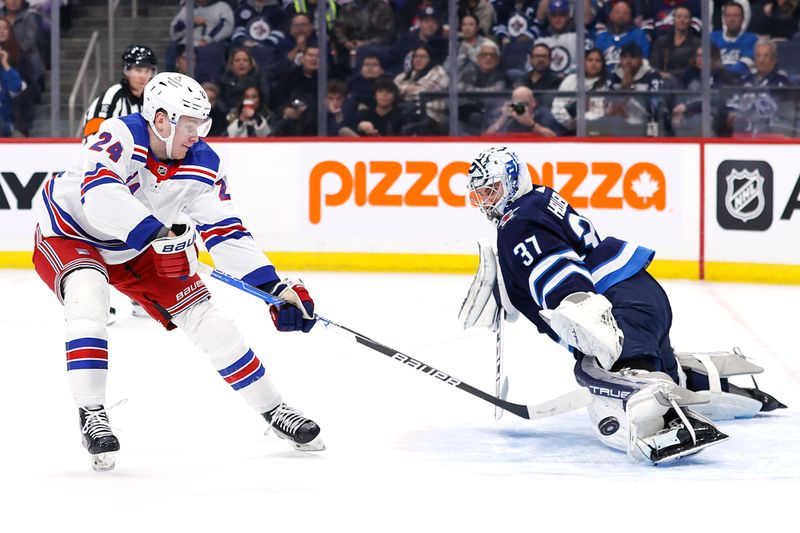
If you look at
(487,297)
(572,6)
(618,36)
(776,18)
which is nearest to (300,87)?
(572,6)

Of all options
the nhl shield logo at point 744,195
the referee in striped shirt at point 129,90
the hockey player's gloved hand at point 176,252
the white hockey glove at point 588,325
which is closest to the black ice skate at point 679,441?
the white hockey glove at point 588,325

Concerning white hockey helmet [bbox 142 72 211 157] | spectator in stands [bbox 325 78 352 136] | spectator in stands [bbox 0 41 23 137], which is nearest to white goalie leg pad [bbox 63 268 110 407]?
white hockey helmet [bbox 142 72 211 157]

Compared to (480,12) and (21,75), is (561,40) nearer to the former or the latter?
(480,12)

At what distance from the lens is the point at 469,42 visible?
7.83m

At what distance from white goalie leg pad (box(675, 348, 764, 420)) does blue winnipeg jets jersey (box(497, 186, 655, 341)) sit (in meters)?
0.39

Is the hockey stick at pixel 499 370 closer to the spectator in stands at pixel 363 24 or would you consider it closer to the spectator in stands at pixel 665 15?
the spectator in stands at pixel 665 15

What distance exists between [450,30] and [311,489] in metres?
5.02

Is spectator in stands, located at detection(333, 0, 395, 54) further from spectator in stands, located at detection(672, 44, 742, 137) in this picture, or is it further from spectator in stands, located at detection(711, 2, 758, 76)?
spectator in stands, located at detection(711, 2, 758, 76)

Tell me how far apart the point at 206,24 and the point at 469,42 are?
166 centimetres

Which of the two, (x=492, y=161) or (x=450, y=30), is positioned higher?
(x=450, y=30)

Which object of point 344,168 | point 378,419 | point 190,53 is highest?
point 190,53

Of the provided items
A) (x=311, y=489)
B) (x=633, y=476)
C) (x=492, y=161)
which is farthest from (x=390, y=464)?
(x=492, y=161)

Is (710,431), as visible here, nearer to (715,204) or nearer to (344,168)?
(715,204)

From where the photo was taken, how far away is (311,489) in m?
3.23
